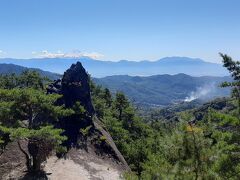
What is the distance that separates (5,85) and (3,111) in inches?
2810

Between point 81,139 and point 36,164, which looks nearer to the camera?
point 36,164

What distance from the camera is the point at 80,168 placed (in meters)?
47.5

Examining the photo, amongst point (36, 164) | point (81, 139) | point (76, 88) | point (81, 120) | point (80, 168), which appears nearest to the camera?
point (36, 164)

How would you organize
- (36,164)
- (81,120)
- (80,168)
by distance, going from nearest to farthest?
(36,164) → (80,168) → (81,120)

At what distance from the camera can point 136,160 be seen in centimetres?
5875

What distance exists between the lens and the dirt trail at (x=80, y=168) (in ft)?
145

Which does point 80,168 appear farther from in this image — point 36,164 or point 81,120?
point 81,120

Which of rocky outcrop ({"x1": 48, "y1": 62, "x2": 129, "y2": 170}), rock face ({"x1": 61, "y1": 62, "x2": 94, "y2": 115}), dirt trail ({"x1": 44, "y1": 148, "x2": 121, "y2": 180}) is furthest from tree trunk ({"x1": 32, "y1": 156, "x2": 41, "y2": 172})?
rock face ({"x1": 61, "y1": 62, "x2": 94, "y2": 115})

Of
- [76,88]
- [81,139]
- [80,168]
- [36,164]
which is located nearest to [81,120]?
[81,139]

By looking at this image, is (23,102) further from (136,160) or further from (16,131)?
(136,160)

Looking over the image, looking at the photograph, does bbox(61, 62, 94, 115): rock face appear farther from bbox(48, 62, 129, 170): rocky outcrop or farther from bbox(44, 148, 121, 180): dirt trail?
bbox(44, 148, 121, 180): dirt trail

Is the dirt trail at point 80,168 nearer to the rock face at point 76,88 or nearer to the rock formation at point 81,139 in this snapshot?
the rock formation at point 81,139

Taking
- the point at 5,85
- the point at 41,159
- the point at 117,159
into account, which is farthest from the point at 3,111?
the point at 5,85

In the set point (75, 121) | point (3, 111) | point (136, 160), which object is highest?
point (3, 111)
